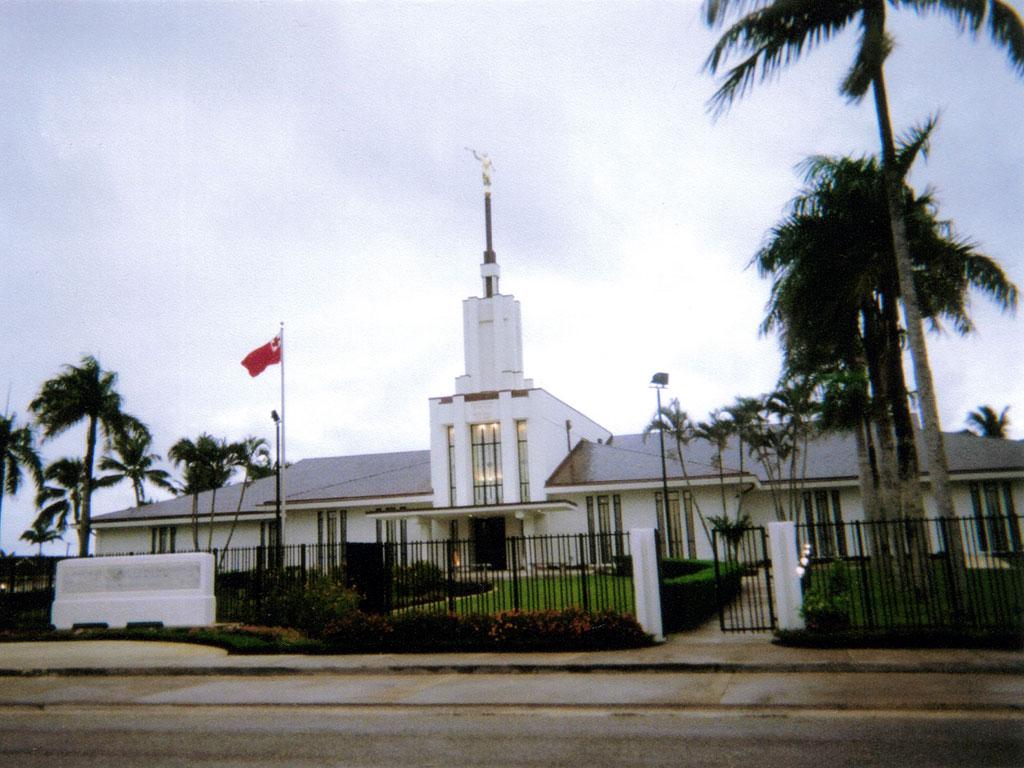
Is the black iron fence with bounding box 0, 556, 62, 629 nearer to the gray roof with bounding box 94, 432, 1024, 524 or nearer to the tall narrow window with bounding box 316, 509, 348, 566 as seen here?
the gray roof with bounding box 94, 432, 1024, 524

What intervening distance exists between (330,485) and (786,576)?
32.1 metres

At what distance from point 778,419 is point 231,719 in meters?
31.4

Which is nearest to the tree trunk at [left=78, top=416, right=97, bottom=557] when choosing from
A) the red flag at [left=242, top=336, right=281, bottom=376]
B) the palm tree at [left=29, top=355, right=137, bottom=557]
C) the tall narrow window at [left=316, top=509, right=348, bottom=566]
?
the palm tree at [left=29, top=355, right=137, bottom=557]

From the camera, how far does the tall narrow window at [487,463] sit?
132 ft

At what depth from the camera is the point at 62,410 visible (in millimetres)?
38844

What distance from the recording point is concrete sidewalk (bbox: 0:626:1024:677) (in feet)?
39.2

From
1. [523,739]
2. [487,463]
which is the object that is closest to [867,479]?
[487,463]

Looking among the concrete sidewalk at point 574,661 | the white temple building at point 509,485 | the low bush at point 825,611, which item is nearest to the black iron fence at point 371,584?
the concrete sidewalk at point 574,661

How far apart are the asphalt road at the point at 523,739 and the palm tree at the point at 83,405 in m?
31.9

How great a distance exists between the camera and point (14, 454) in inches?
1547

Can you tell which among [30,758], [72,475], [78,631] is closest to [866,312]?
[30,758]

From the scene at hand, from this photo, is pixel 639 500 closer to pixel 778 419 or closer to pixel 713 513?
pixel 713 513

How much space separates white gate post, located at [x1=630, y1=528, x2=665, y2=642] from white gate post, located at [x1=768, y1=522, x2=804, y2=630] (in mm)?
2091

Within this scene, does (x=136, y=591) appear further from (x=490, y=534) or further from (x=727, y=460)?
(x=727, y=460)
